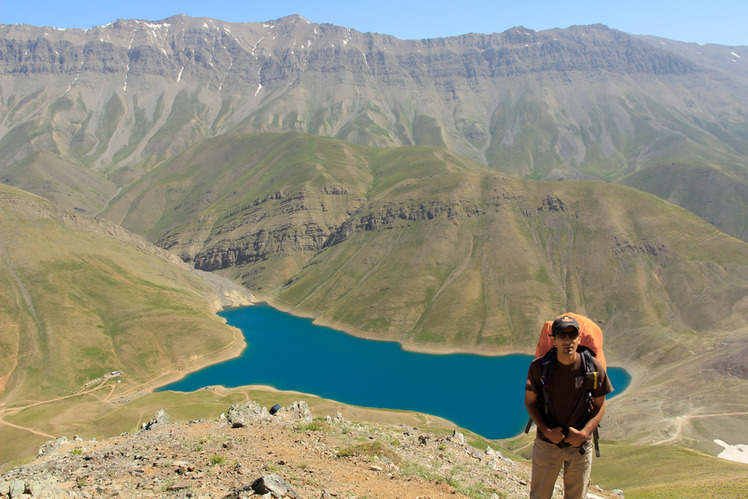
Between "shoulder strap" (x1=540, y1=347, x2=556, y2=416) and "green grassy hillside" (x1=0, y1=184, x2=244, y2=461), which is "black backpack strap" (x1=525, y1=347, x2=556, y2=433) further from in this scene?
"green grassy hillside" (x1=0, y1=184, x2=244, y2=461)

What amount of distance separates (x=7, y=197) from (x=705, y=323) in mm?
239181

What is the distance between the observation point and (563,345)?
11.7 m

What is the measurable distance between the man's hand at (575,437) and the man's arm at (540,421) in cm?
18

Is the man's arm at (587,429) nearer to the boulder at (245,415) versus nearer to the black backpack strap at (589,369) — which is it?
the black backpack strap at (589,369)

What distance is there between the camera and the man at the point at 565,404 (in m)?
11.9

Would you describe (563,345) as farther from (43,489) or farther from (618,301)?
(618,301)

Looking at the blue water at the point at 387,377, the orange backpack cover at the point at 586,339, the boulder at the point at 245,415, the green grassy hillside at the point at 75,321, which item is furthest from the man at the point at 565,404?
the green grassy hillside at the point at 75,321

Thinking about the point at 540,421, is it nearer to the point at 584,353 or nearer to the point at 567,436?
the point at 567,436

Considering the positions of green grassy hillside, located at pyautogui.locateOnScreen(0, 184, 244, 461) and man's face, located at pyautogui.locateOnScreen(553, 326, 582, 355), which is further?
green grassy hillside, located at pyautogui.locateOnScreen(0, 184, 244, 461)

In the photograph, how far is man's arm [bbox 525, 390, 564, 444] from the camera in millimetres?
12383

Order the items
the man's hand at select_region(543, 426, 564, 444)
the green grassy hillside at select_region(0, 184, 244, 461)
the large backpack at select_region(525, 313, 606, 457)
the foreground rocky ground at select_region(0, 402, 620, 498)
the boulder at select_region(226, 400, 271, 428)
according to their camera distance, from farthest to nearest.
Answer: the green grassy hillside at select_region(0, 184, 244, 461), the boulder at select_region(226, 400, 271, 428), the foreground rocky ground at select_region(0, 402, 620, 498), the man's hand at select_region(543, 426, 564, 444), the large backpack at select_region(525, 313, 606, 457)

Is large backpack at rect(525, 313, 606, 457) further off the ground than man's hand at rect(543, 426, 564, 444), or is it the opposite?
large backpack at rect(525, 313, 606, 457)

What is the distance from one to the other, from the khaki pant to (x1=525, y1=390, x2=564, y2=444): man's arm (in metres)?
0.62

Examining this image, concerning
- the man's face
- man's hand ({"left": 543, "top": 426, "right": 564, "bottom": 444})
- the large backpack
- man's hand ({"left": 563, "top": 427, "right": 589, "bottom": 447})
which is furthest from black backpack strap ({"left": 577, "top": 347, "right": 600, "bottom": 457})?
man's hand ({"left": 543, "top": 426, "right": 564, "bottom": 444})
